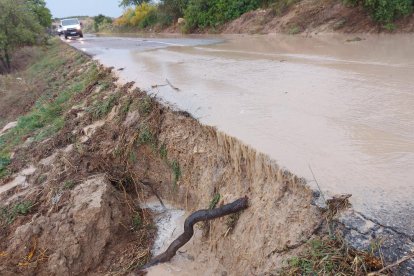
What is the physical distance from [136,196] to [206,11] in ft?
70.8

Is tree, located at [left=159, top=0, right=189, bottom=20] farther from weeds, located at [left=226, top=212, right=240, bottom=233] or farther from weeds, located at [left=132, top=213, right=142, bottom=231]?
weeds, located at [left=226, top=212, right=240, bottom=233]

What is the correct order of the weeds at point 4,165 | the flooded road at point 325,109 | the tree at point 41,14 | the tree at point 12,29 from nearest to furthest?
the flooded road at point 325,109
the weeds at point 4,165
the tree at point 12,29
the tree at point 41,14

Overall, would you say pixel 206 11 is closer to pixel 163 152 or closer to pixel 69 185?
pixel 163 152

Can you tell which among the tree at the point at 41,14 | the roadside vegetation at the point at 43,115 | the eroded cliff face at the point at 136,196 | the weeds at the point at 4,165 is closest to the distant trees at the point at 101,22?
the tree at the point at 41,14

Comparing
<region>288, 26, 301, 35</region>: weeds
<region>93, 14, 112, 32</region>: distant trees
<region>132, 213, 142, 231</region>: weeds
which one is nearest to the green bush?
<region>288, 26, 301, 35</region>: weeds

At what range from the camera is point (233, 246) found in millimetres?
4102

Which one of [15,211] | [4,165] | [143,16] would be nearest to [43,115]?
[4,165]

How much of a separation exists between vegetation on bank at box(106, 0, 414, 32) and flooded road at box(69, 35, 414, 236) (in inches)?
112

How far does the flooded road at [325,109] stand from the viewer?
3.40 meters

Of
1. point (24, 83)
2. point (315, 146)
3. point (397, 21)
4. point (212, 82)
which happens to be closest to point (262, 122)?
point (315, 146)

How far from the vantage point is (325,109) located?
5.38 metres

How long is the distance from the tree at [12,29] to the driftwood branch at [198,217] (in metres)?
24.9

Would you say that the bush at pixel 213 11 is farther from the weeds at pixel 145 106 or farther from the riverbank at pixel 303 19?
the weeds at pixel 145 106

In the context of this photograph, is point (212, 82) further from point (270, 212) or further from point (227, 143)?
point (270, 212)
